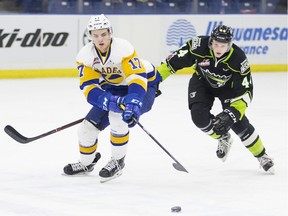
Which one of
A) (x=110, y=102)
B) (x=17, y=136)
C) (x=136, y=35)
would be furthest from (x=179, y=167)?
(x=136, y=35)

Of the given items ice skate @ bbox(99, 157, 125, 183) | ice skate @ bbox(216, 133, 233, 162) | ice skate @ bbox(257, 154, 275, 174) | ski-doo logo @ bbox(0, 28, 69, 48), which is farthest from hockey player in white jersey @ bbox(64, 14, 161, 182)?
ski-doo logo @ bbox(0, 28, 69, 48)

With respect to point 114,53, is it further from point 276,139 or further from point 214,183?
point 276,139

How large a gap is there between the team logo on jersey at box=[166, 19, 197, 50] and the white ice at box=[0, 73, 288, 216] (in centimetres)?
241

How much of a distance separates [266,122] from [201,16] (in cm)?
363

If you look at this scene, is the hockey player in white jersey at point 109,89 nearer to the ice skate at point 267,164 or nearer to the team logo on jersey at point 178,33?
the ice skate at point 267,164

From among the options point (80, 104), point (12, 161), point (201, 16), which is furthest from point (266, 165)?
point (201, 16)

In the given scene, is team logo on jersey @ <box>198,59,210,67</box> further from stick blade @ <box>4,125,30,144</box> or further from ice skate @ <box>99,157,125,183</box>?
stick blade @ <box>4,125,30,144</box>

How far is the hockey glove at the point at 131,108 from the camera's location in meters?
4.40

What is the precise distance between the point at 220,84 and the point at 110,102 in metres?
0.84

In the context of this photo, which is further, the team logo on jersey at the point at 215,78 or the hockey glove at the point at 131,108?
the team logo on jersey at the point at 215,78

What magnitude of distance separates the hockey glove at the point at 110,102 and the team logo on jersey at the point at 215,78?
72 centimetres

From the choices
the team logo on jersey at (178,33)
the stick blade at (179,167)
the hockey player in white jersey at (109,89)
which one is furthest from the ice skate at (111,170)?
the team logo on jersey at (178,33)

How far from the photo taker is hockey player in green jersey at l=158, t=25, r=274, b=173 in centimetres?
479

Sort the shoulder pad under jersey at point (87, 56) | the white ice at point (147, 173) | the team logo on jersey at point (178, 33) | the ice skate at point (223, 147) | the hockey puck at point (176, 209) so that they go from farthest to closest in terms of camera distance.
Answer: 1. the team logo on jersey at point (178, 33)
2. the ice skate at point (223, 147)
3. the shoulder pad under jersey at point (87, 56)
4. the white ice at point (147, 173)
5. the hockey puck at point (176, 209)
